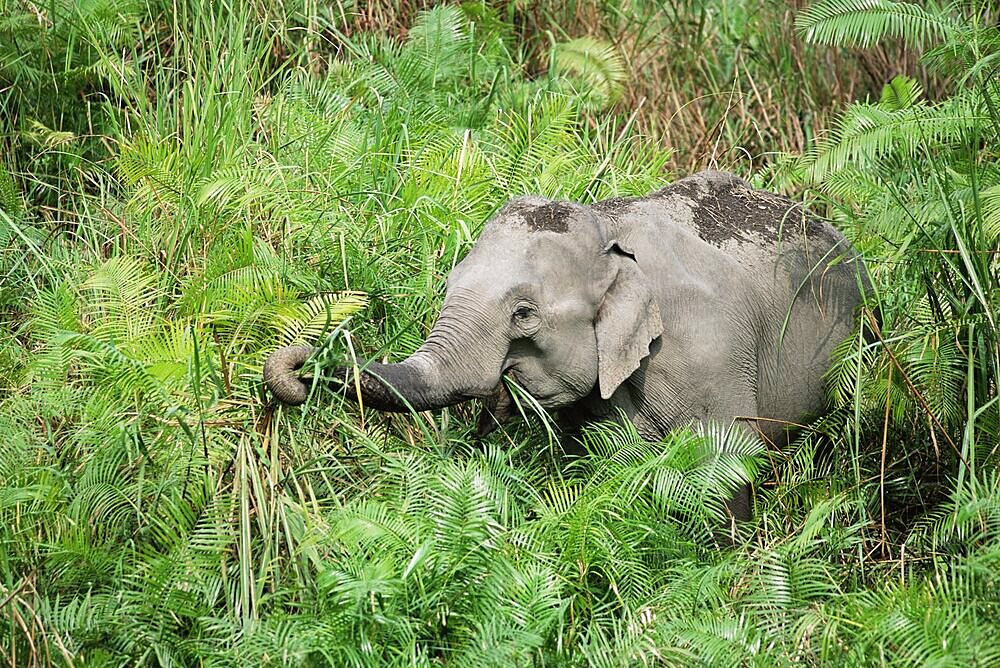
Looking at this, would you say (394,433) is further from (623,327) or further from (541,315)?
(623,327)

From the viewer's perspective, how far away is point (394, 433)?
14.7 ft

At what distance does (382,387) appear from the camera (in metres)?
3.62

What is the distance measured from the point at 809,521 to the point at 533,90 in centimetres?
304

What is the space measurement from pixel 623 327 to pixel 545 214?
39 centimetres

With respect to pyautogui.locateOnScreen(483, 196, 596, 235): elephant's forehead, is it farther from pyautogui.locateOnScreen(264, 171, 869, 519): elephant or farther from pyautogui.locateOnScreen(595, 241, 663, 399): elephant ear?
pyautogui.locateOnScreen(595, 241, 663, 399): elephant ear

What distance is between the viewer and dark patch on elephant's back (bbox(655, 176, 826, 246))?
14.7ft

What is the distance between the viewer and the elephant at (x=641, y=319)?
12.6 ft

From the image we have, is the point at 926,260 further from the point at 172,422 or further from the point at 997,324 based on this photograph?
the point at 172,422

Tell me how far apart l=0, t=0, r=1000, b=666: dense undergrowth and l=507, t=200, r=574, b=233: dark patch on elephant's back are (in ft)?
1.92

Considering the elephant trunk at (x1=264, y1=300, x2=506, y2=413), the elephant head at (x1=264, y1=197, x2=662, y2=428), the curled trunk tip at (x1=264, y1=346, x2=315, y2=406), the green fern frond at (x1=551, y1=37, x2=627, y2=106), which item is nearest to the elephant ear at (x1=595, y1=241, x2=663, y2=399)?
the elephant head at (x1=264, y1=197, x2=662, y2=428)

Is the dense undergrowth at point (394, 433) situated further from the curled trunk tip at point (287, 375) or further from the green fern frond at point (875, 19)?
the curled trunk tip at point (287, 375)

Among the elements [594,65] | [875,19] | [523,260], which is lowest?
[594,65]

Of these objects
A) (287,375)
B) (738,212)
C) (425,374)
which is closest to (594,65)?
(738,212)

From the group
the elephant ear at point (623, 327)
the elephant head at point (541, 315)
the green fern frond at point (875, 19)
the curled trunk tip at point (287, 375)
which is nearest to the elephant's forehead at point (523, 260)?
the elephant head at point (541, 315)
